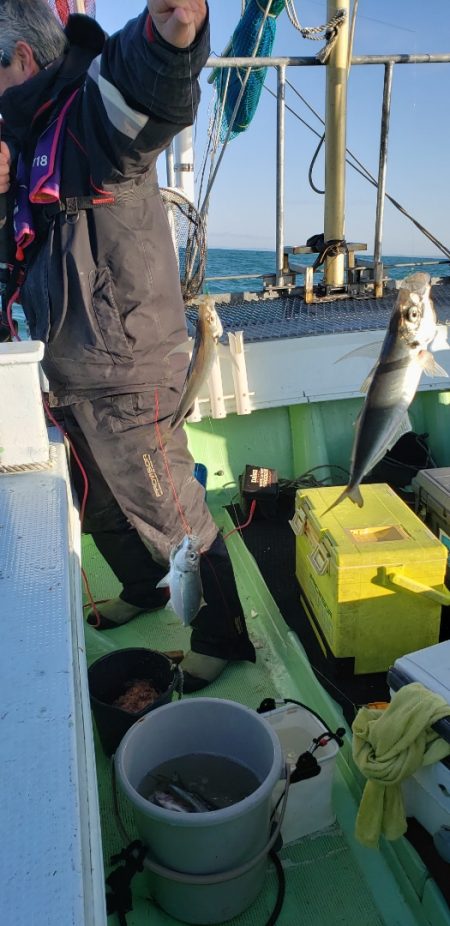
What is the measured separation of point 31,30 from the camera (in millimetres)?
2492

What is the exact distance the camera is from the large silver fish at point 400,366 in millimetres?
1386

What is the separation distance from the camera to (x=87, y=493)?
10.1 feet

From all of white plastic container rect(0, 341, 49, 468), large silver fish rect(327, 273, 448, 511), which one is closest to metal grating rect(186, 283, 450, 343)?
white plastic container rect(0, 341, 49, 468)

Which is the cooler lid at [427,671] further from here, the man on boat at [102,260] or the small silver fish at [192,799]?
the man on boat at [102,260]

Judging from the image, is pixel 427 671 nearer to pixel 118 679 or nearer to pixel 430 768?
pixel 430 768

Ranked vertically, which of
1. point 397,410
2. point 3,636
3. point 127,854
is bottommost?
point 127,854

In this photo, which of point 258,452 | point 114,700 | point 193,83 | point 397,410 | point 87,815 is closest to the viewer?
point 87,815

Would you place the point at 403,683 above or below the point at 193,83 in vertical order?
below

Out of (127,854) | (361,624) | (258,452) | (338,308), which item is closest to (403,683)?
(361,624)

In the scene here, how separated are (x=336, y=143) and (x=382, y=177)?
23.9 inches

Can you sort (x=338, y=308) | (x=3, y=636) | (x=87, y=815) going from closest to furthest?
(x=87, y=815) → (x=3, y=636) → (x=338, y=308)

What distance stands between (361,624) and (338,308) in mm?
3656

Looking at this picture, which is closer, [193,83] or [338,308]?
[193,83]

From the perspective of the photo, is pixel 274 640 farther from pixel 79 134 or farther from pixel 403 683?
pixel 79 134
